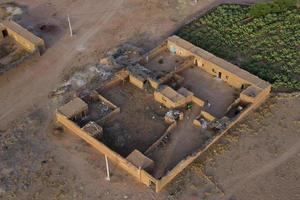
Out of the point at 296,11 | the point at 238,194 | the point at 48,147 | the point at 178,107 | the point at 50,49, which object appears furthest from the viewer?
the point at 296,11

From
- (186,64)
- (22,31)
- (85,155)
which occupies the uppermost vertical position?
(22,31)

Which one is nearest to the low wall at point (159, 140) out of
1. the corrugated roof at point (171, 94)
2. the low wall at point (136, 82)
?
the corrugated roof at point (171, 94)

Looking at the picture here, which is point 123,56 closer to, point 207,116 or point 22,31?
point 22,31

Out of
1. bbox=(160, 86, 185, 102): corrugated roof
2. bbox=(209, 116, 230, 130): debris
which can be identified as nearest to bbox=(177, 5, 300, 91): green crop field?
bbox=(209, 116, 230, 130): debris

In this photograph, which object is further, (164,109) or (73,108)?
(164,109)

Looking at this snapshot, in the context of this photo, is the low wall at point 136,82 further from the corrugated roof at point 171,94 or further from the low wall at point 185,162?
the low wall at point 185,162

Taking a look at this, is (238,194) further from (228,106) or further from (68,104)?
(68,104)

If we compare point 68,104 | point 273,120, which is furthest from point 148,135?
point 273,120

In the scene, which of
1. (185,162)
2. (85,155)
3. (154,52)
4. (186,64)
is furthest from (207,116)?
(85,155)
